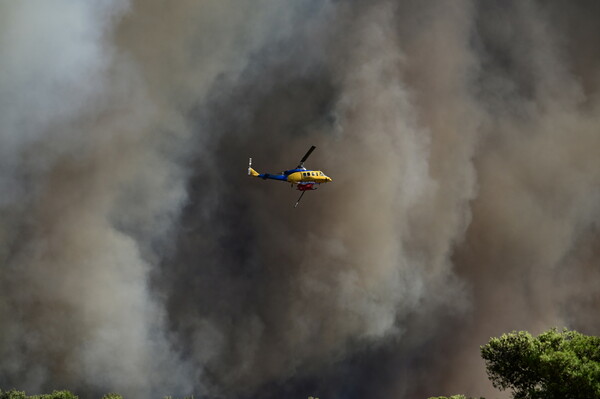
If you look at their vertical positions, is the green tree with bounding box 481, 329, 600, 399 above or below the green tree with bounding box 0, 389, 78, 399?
below

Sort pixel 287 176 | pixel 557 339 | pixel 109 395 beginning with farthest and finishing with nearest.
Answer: pixel 109 395
pixel 287 176
pixel 557 339

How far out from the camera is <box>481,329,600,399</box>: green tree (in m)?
50.2

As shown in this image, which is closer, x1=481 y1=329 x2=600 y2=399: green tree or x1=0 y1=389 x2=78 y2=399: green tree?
x1=481 y1=329 x2=600 y2=399: green tree

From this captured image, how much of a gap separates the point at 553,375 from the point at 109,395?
82499 mm

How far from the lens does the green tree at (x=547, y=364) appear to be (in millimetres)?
50219

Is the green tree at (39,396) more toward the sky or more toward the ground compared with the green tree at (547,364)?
more toward the sky

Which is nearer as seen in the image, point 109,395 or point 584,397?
point 584,397

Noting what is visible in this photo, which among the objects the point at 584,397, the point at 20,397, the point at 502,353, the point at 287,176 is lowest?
the point at 584,397

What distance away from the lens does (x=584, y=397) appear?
165ft

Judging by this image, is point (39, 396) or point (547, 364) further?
point (39, 396)

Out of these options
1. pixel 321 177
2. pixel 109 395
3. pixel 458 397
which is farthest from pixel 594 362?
pixel 109 395

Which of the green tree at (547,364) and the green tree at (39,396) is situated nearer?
the green tree at (547,364)

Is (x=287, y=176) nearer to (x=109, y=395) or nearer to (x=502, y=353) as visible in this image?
(x=502, y=353)

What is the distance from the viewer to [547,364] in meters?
53.4
